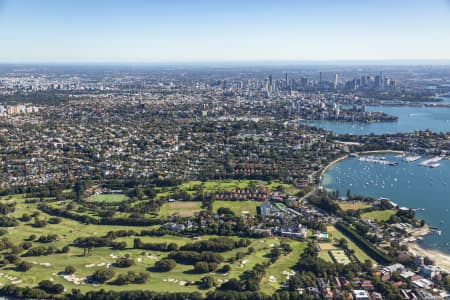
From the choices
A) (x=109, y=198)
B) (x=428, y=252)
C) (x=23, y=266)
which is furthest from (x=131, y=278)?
(x=428, y=252)

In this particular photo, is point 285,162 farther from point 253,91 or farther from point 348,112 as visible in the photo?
point 253,91

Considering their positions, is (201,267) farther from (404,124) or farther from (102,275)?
(404,124)

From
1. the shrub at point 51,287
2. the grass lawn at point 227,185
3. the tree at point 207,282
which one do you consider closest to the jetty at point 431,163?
the grass lawn at point 227,185

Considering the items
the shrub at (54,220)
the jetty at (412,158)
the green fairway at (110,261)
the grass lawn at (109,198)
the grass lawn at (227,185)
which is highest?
the jetty at (412,158)

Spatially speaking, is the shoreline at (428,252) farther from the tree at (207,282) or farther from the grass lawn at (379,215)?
the tree at (207,282)

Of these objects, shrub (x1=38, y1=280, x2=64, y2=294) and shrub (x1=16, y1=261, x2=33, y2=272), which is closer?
shrub (x1=38, y1=280, x2=64, y2=294)

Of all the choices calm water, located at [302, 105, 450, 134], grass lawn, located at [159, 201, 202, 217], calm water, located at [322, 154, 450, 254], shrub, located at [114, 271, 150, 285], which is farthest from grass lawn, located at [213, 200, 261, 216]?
calm water, located at [302, 105, 450, 134]

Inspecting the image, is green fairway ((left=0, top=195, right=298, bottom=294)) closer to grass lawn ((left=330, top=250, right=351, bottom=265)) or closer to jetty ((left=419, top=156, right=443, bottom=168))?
grass lawn ((left=330, top=250, right=351, bottom=265))
